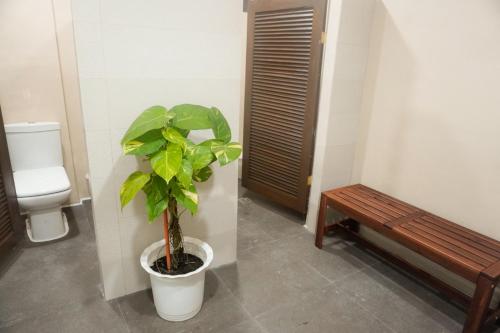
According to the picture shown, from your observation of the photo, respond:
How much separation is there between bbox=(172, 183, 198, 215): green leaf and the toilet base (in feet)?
4.62

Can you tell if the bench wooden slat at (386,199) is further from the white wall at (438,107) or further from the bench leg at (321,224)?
the bench leg at (321,224)

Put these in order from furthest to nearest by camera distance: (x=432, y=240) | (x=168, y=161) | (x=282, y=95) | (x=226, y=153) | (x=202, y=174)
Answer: (x=282, y=95) → (x=432, y=240) → (x=202, y=174) → (x=226, y=153) → (x=168, y=161)

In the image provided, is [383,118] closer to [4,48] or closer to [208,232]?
[208,232]

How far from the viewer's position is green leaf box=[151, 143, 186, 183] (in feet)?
4.17

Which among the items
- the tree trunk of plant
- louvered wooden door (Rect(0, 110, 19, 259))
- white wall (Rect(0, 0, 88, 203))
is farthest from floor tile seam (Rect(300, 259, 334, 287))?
white wall (Rect(0, 0, 88, 203))

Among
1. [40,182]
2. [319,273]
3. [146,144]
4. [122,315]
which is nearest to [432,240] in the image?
[319,273]

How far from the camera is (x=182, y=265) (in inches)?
67.9

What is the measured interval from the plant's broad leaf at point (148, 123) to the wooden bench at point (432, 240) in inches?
53.4

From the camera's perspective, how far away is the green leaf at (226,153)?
54.8 inches

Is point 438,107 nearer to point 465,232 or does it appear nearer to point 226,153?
point 465,232

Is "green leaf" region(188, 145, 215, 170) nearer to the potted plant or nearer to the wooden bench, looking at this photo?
the potted plant

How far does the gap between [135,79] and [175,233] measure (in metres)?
0.79

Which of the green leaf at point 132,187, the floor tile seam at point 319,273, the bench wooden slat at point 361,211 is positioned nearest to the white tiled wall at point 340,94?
the bench wooden slat at point 361,211

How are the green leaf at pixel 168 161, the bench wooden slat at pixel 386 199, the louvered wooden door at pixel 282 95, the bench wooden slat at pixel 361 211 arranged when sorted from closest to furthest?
the green leaf at pixel 168 161 → the bench wooden slat at pixel 361 211 → the bench wooden slat at pixel 386 199 → the louvered wooden door at pixel 282 95
